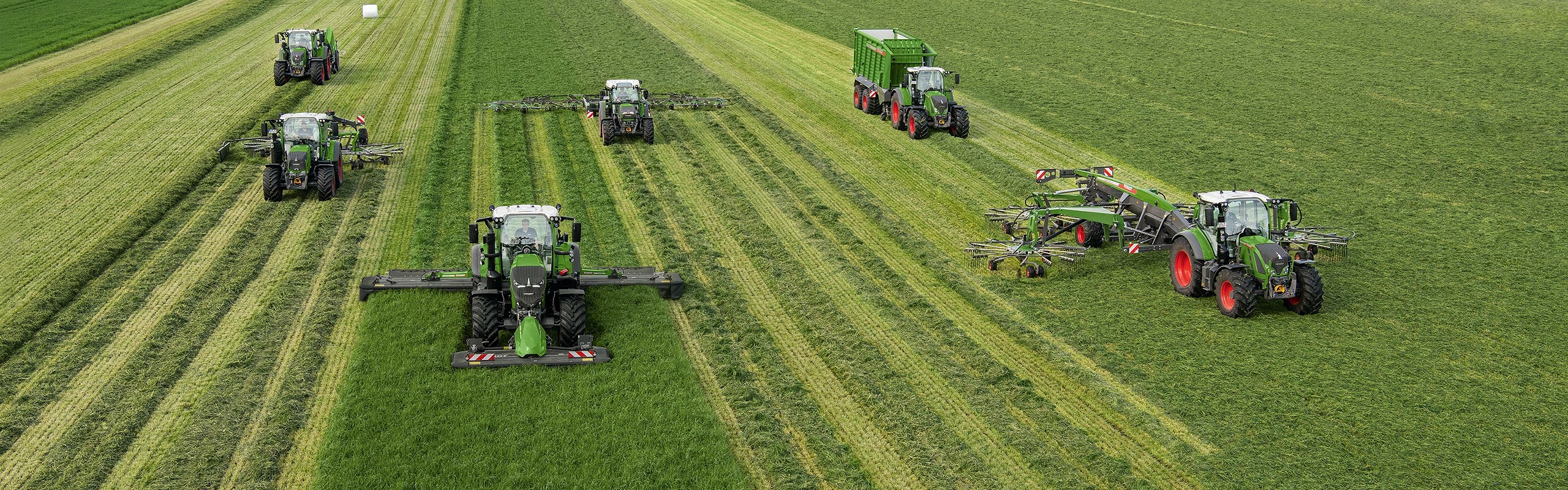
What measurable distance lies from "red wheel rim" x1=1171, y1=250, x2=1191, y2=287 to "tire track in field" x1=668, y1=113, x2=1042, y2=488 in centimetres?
522

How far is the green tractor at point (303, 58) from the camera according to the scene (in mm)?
36938

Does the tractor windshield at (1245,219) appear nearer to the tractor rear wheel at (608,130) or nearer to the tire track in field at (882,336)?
the tire track in field at (882,336)

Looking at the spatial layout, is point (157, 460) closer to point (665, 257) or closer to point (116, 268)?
point (116, 268)

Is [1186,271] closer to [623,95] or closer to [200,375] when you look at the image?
[200,375]

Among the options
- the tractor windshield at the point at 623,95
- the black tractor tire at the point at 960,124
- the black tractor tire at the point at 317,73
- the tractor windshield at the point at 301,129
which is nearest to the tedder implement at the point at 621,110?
the tractor windshield at the point at 623,95

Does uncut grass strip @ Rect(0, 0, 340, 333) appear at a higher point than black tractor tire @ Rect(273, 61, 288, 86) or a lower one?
lower

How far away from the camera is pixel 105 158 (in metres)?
26.8

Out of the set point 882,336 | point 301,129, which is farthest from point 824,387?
point 301,129

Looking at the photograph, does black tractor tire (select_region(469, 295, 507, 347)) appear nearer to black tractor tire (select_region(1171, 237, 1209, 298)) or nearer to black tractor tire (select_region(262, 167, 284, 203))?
black tractor tire (select_region(262, 167, 284, 203))

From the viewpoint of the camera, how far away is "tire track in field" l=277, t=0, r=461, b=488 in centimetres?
1345

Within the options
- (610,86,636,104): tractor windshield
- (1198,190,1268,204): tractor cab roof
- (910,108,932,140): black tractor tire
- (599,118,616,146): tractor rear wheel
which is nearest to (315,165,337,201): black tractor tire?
(599,118,616,146): tractor rear wheel

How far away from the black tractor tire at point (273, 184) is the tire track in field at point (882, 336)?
8503 mm

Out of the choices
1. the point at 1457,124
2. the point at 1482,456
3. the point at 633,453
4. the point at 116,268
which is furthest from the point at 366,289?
the point at 1457,124

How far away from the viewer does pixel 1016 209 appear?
2314cm
